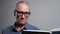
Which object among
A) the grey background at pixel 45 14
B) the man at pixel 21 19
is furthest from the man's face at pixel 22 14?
the grey background at pixel 45 14

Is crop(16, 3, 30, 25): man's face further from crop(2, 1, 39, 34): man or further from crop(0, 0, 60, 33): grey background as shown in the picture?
crop(0, 0, 60, 33): grey background

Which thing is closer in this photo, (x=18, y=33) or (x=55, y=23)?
(x=18, y=33)

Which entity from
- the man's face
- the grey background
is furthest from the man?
the grey background

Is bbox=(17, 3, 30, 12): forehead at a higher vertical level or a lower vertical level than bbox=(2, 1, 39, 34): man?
higher

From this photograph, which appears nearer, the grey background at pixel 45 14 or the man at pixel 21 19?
the man at pixel 21 19

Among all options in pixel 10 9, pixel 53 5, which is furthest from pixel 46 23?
pixel 10 9

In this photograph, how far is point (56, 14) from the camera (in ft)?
6.89

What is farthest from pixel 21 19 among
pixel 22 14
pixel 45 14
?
pixel 45 14

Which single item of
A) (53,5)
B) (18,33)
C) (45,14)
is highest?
(53,5)

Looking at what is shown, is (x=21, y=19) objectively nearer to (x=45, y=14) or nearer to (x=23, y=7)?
(x=23, y=7)

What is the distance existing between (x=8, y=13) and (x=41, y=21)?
1.72 ft

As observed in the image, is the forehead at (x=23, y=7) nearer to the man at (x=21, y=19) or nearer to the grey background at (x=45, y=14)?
the man at (x=21, y=19)

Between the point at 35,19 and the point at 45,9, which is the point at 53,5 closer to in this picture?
the point at 45,9

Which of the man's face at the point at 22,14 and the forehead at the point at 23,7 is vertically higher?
the forehead at the point at 23,7
